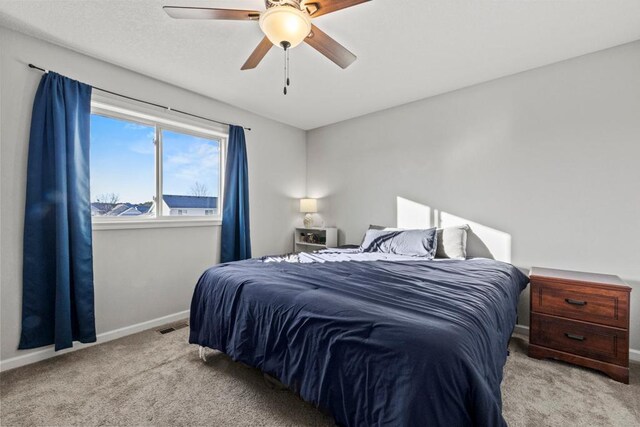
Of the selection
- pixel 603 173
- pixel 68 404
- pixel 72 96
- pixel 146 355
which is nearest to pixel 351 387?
pixel 68 404

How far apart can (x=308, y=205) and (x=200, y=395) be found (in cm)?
291

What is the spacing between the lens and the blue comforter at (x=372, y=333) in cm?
100

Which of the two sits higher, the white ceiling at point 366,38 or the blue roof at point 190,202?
the white ceiling at point 366,38

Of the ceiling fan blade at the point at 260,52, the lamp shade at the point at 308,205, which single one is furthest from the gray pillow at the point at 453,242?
the ceiling fan blade at the point at 260,52

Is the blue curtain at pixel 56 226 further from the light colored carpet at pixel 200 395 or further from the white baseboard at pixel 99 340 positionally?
the light colored carpet at pixel 200 395

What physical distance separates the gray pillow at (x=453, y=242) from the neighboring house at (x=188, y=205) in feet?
8.88

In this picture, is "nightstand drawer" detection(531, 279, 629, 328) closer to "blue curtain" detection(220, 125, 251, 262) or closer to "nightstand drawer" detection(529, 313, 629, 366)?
"nightstand drawer" detection(529, 313, 629, 366)

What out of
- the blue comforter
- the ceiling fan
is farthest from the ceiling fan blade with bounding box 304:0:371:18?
the blue comforter

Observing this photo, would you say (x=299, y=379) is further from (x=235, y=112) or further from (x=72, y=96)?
(x=235, y=112)

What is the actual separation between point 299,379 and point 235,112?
10.7ft

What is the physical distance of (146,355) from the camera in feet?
7.49

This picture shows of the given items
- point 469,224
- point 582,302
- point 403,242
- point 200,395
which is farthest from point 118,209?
point 582,302

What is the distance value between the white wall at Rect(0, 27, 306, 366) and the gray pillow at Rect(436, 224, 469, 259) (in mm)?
2290

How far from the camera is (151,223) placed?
286cm
